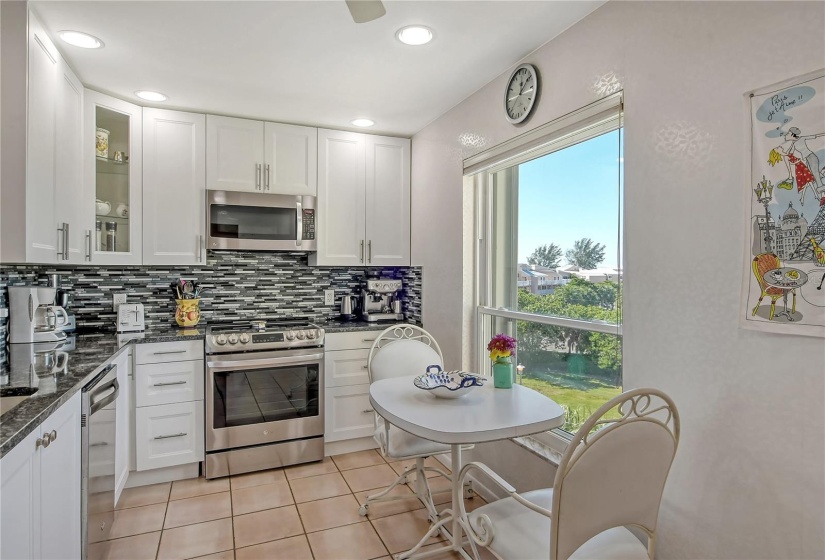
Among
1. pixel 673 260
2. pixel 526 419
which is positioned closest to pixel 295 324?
pixel 526 419

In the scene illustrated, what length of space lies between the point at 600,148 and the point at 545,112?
32cm

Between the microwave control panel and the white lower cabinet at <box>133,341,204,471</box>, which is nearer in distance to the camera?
the white lower cabinet at <box>133,341,204,471</box>

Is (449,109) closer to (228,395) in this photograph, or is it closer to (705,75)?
(705,75)

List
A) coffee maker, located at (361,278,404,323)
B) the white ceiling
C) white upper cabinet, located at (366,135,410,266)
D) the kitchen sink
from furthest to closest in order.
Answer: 1. coffee maker, located at (361,278,404,323)
2. white upper cabinet, located at (366,135,410,266)
3. the white ceiling
4. the kitchen sink

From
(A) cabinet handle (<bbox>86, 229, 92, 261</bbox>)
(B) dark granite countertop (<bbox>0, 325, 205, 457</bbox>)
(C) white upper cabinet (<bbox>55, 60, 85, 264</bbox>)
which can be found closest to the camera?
(B) dark granite countertop (<bbox>0, 325, 205, 457</bbox>)

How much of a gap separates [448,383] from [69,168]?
2313 mm

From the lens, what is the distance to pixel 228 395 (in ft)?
10.2

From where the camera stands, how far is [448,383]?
2041 mm

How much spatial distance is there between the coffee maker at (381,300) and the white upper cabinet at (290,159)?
90cm

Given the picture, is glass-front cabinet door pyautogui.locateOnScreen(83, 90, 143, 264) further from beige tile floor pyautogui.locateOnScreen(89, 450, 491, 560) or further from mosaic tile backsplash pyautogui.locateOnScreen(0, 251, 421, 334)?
beige tile floor pyautogui.locateOnScreen(89, 450, 491, 560)

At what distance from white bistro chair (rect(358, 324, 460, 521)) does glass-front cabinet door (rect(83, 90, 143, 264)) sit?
1.80 metres

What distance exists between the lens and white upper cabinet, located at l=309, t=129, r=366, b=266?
141 inches

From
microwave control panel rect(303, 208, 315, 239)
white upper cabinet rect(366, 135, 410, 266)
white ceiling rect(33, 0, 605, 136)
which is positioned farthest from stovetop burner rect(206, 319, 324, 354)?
white ceiling rect(33, 0, 605, 136)

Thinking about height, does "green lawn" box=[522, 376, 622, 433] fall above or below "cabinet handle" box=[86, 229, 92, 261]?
below
